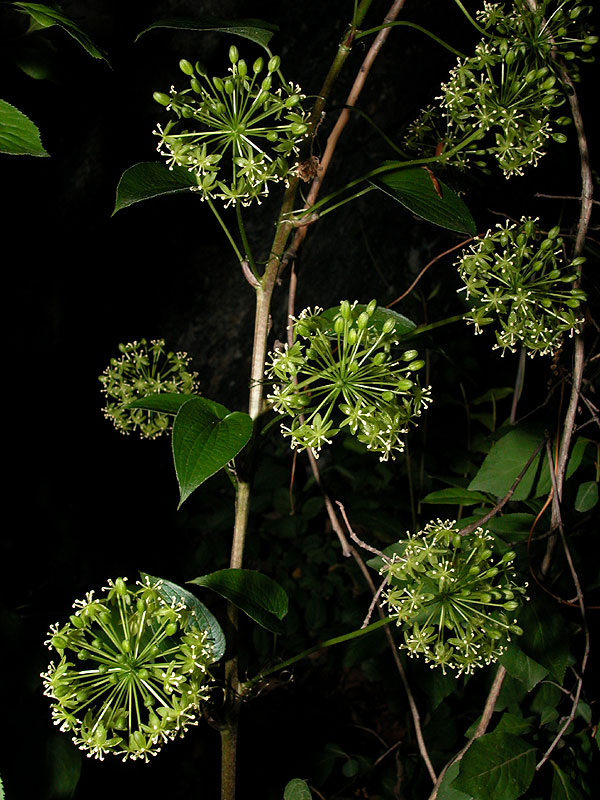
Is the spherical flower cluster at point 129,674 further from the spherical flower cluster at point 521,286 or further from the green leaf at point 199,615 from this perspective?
the spherical flower cluster at point 521,286

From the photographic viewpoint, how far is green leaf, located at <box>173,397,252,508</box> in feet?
3.04

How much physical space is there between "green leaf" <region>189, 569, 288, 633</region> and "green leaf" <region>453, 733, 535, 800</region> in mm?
546

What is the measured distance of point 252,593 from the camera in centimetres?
117

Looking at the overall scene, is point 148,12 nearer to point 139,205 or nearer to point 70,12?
point 70,12

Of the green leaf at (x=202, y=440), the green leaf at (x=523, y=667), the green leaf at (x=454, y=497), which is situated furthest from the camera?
the green leaf at (x=454, y=497)

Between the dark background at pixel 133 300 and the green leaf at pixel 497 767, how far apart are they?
99 cm

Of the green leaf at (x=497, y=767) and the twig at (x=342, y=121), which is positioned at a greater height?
the twig at (x=342, y=121)

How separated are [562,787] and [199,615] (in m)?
0.94

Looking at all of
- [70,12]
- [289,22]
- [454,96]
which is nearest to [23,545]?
[70,12]

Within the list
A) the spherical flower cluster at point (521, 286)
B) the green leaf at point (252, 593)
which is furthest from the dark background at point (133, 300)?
the green leaf at point (252, 593)

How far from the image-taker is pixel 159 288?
2.71m

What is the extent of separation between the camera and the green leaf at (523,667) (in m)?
1.37

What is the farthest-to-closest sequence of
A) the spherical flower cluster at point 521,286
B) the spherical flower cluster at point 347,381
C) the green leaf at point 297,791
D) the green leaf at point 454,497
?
the green leaf at point 454,497, the green leaf at point 297,791, the spherical flower cluster at point 521,286, the spherical flower cluster at point 347,381

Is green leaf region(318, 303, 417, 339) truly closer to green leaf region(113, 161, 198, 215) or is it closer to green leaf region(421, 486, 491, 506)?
green leaf region(113, 161, 198, 215)
